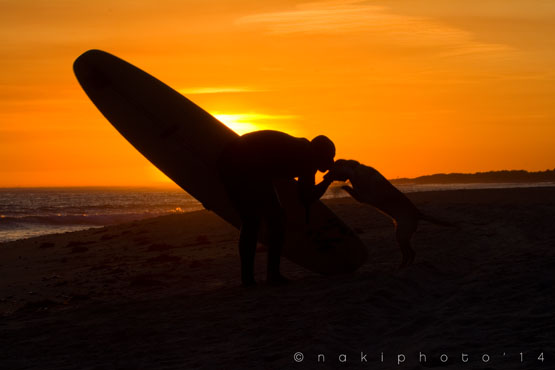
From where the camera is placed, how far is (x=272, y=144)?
5504 millimetres

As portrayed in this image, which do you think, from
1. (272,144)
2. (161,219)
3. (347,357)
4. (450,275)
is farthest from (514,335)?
(161,219)

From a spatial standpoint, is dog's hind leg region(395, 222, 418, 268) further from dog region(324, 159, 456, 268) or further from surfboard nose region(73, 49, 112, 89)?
surfboard nose region(73, 49, 112, 89)

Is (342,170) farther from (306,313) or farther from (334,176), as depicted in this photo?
(306,313)

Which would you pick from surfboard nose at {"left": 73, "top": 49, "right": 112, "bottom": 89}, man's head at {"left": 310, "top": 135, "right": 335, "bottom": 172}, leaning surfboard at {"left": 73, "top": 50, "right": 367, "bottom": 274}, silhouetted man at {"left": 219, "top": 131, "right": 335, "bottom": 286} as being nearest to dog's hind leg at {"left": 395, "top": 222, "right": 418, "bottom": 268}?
leaning surfboard at {"left": 73, "top": 50, "right": 367, "bottom": 274}

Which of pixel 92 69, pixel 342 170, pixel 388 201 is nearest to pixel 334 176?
pixel 342 170

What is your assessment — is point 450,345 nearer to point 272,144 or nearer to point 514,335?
point 514,335

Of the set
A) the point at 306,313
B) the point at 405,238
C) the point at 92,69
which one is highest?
the point at 92,69

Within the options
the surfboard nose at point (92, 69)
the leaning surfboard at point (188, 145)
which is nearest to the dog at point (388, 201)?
the leaning surfboard at point (188, 145)

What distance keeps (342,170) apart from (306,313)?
1.92m

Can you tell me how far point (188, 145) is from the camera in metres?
7.13

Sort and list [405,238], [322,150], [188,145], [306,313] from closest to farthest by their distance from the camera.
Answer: [306,313]
[322,150]
[405,238]
[188,145]

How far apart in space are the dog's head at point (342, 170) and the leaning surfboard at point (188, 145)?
866mm

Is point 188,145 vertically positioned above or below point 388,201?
above

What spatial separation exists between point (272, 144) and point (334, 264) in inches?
63.9
